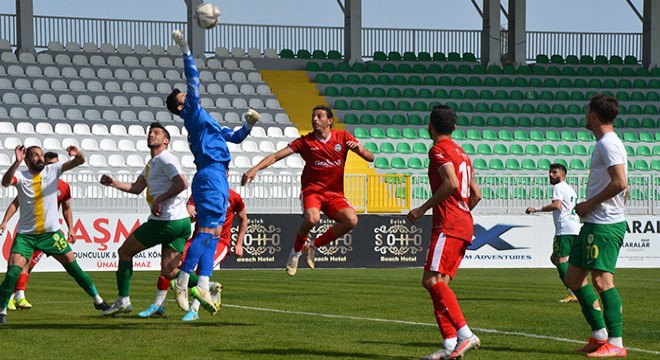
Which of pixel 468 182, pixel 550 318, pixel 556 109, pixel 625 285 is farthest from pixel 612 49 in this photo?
pixel 468 182

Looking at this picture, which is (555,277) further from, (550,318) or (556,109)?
(556,109)

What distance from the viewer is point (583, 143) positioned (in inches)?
1468

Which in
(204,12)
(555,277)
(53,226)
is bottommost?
(555,277)

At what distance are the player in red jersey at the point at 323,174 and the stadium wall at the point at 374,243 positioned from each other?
44.8 ft

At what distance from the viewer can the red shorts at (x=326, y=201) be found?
44.1 feet

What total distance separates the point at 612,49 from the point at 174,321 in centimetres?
3487

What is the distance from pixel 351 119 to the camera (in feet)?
120

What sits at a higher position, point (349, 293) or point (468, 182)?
point (468, 182)

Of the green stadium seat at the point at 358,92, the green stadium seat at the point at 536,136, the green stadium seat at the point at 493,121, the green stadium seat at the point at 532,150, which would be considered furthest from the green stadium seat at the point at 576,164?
the green stadium seat at the point at 358,92

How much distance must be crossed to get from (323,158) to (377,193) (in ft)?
51.4

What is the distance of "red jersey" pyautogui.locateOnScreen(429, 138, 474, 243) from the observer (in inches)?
354

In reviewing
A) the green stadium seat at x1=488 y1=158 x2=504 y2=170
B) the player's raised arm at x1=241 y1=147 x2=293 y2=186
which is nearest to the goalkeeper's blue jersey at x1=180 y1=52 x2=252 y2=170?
the player's raised arm at x1=241 y1=147 x2=293 y2=186

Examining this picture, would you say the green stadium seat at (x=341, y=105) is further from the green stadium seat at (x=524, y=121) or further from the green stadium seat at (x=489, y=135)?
the green stadium seat at (x=524, y=121)

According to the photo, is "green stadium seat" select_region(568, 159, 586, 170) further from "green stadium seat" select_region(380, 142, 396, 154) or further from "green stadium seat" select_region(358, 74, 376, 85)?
"green stadium seat" select_region(358, 74, 376, 85)
